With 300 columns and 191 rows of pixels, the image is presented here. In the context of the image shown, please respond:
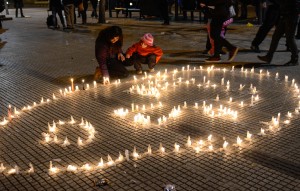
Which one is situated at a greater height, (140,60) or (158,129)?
(140,60)

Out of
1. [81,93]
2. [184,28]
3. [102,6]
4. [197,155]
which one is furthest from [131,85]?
[102,6]

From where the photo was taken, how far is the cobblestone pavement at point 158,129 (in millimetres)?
3777

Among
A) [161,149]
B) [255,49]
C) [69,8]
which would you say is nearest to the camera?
[161,149]

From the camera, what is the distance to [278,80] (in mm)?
7113

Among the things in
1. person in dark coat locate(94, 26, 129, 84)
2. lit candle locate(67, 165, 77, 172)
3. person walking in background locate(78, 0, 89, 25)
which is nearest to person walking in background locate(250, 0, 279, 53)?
person in dark coat locate(94, 26, 129, 84)

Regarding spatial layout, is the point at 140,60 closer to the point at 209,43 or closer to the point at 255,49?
the point at 209,43

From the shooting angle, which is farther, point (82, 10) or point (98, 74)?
point (82, 10)

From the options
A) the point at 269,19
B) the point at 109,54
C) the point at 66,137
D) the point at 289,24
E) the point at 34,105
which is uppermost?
the point at 269,19

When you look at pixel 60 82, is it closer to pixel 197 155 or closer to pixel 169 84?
pixel 169 84

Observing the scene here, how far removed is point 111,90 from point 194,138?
242cm

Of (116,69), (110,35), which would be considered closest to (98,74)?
(116,69)

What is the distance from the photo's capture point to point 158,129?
4945 millimetres

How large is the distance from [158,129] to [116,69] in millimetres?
2728

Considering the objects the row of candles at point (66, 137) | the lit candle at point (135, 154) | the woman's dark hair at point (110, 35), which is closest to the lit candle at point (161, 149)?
the lit candle at point (135, 154)
